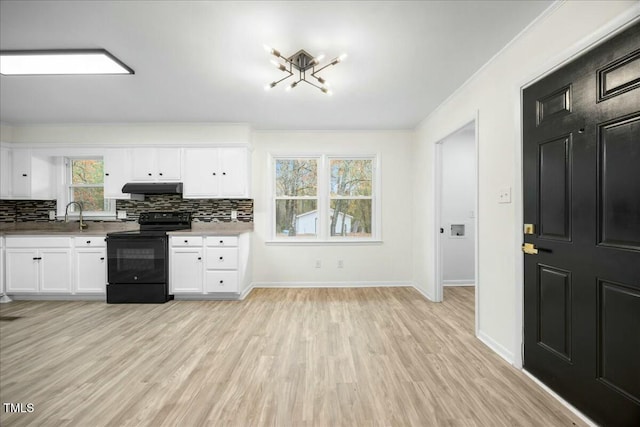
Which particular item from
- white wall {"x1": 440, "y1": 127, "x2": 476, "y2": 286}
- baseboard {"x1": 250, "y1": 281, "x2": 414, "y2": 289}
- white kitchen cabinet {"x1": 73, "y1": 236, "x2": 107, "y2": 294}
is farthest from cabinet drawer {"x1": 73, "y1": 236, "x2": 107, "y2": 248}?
white wall {"x1": 440, "y1": 127, "x2": 476, "y2": 286}

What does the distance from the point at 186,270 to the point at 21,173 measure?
293cm

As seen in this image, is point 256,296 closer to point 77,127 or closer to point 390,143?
point 390,143

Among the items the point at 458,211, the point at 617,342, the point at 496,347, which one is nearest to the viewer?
the point at 617,342

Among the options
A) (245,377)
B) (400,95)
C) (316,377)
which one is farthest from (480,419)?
(400,95)

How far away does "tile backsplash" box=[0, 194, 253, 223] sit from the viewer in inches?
183

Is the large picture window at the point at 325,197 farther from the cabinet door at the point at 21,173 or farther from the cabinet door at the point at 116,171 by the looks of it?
the cabinet door at the point at 21,173

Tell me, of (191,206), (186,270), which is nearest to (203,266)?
(186,270)

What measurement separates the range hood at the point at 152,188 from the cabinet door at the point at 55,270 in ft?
3.64

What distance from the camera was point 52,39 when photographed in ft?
7.45

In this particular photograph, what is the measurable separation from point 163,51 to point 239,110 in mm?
1465

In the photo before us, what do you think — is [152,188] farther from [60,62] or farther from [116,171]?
[60,62]

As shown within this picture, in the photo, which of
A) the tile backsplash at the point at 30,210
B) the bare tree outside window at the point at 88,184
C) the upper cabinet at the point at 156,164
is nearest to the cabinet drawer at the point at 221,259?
the upper cabinet at the point at 156,164

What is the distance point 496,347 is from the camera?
253 cm

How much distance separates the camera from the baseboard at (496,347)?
2.35 metres
